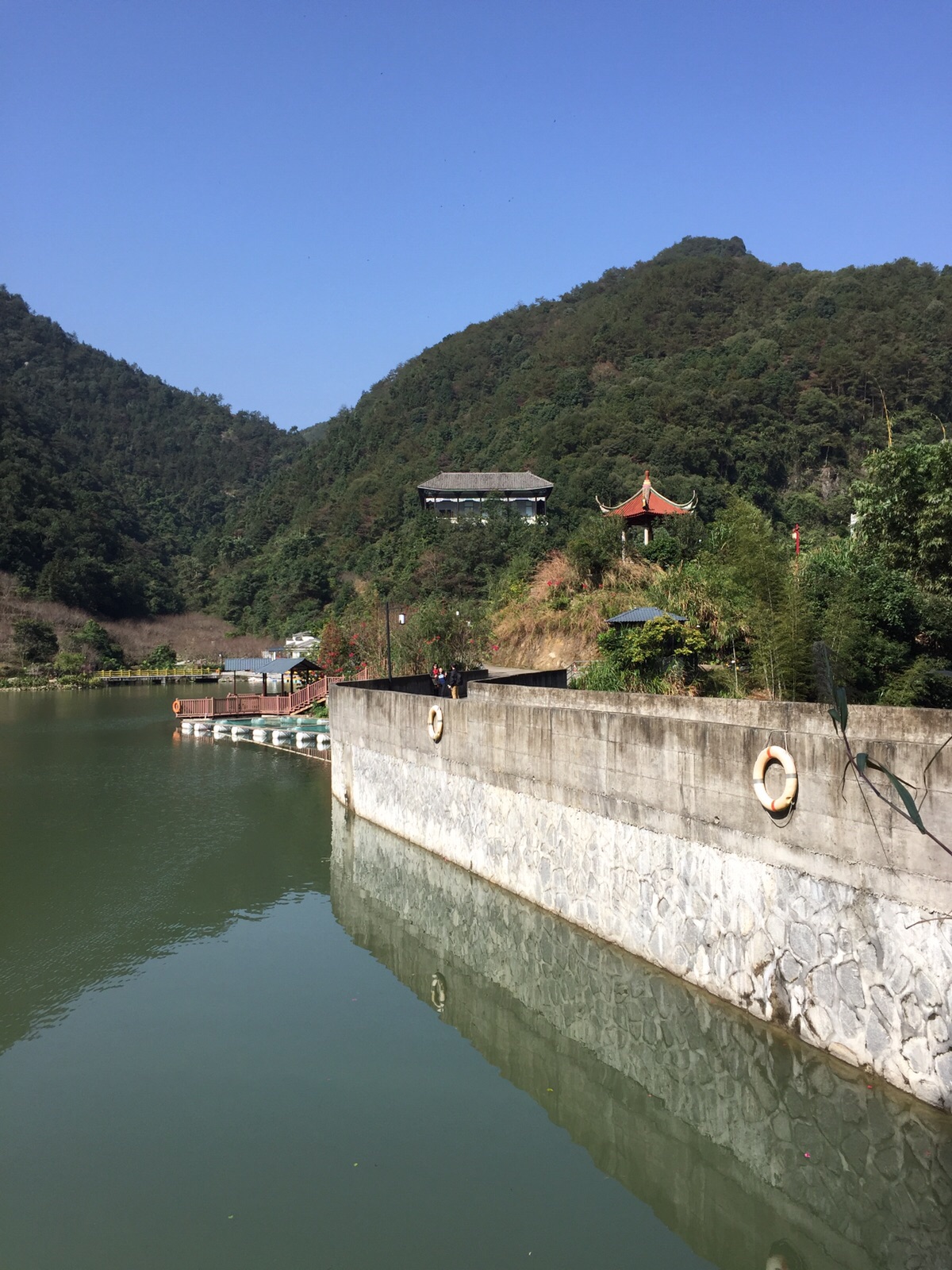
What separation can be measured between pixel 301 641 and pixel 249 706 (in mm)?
27313

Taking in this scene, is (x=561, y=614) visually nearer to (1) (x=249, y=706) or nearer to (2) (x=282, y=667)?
(1) (x=249, y=706)

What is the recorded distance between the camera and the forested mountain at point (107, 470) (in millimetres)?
76562

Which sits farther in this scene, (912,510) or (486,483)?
(486,483)

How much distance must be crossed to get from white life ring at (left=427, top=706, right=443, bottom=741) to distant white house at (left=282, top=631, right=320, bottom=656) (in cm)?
4888

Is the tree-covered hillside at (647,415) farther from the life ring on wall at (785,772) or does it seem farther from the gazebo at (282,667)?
the life ring on wall at (785,772)

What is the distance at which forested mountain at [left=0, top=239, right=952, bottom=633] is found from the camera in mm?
53906

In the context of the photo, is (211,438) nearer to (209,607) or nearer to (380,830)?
(209,607)

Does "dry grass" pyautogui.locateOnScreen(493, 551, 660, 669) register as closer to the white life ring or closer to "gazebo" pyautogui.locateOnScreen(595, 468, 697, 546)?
"gazebo" pyautogui.locateOnScreen(595, 468, 697, 546)

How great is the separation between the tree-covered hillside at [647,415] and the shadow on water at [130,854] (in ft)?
78.2

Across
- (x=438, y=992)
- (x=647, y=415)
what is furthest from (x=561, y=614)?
(x=647, y=415)

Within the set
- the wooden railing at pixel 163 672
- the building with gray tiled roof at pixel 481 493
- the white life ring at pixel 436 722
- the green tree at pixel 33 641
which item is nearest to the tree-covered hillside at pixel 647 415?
the building with gray tiled roof at pixel 481 493

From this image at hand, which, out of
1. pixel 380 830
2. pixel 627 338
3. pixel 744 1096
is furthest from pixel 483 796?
pixel 627 338

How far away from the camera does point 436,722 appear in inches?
592

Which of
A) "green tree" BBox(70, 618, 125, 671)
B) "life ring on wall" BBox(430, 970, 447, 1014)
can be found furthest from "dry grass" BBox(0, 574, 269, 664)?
"life ring on wall" BBox(430, 970, 447, 1014)
